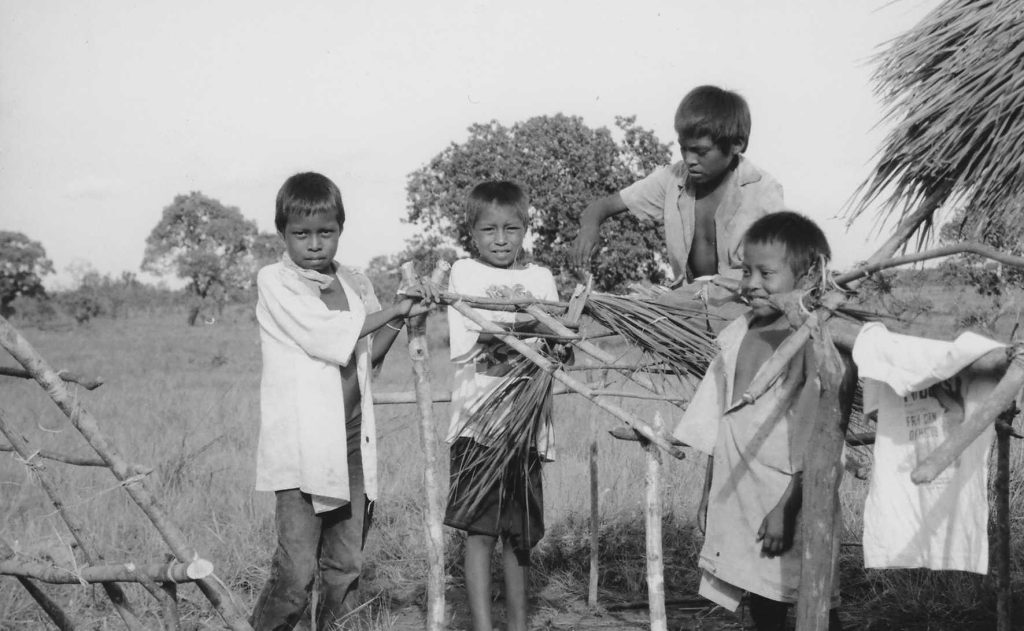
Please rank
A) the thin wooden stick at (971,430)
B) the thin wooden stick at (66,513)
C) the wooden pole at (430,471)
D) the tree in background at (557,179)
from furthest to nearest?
the tree in background at (557,179) → the wooden pole at (430,471) → the thin wooden stick at (66,513) → the thin wooden stick at (971,430)

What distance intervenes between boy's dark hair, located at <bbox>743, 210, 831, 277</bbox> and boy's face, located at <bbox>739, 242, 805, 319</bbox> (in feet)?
0.04

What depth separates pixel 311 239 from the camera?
10.5 feet

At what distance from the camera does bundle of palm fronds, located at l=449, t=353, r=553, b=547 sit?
3.04m

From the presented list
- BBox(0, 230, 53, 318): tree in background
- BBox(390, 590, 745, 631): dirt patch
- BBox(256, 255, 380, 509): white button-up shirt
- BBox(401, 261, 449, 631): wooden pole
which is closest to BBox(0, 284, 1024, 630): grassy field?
BBox(390, 590, 745, 631): dirt patch

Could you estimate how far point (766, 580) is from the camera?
257 centimetres

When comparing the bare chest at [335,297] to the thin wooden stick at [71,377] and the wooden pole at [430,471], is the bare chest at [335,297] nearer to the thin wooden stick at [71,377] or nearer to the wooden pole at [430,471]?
the wooden pole at [430,471]

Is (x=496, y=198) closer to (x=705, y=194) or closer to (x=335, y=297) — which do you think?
(x=335, y=297)

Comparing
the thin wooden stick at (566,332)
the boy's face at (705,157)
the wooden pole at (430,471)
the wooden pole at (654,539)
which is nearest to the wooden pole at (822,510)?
the wooden pole at (654,539)

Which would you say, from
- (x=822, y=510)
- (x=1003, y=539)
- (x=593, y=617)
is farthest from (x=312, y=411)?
(x=1003, y=539)

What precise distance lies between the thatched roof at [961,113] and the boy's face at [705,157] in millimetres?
486

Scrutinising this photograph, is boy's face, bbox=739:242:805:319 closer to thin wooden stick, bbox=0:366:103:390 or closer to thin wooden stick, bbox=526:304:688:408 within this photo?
thin wooden stick, bbox=526:304:688:408

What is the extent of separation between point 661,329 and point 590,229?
0.80 m

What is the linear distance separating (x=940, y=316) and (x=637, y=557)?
8.85 feet

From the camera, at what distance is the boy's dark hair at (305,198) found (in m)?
3.17
